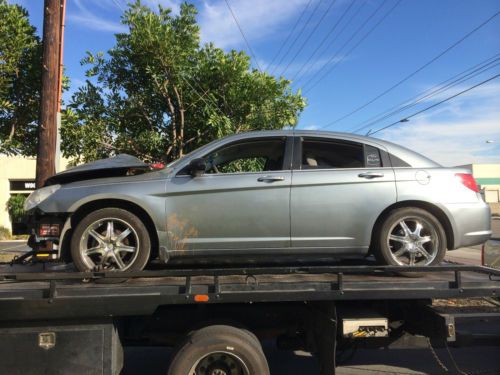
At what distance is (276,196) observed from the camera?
4.48m

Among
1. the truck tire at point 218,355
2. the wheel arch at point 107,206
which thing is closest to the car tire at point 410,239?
the truck tire at point 218,355

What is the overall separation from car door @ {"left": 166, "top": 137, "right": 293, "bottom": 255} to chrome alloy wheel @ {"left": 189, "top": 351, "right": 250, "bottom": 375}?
944mm

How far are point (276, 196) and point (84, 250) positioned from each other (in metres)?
1.86

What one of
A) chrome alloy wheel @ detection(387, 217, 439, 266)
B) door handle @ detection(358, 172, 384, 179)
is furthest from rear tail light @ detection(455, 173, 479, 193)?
door handle @ detection(358, 172, 384, 179)

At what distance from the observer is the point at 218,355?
4000mm

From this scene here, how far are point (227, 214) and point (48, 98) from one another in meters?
4.33

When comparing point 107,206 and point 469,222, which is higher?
point 107,206

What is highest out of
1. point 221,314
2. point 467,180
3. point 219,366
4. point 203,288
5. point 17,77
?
point 17,77

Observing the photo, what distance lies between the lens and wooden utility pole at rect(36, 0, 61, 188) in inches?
283

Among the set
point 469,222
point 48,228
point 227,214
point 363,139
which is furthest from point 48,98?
point 469,222

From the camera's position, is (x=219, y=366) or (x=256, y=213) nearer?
(x=219, y=366)

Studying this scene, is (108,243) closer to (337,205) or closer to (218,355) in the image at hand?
(218,355)

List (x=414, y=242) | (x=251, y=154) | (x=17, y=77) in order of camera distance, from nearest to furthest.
Answer: (x=414, y=242) < (x=251, y=154) < (x=17, y=77)

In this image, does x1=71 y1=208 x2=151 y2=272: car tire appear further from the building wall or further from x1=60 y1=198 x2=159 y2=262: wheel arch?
the building wall
